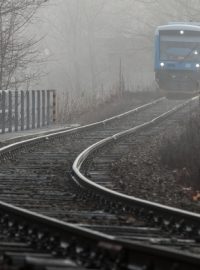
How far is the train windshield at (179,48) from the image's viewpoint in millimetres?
35531

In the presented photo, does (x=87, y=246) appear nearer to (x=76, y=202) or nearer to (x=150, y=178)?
(x=76, y=202)

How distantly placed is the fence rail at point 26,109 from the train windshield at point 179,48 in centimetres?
928

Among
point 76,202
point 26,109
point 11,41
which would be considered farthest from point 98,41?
point 76,202

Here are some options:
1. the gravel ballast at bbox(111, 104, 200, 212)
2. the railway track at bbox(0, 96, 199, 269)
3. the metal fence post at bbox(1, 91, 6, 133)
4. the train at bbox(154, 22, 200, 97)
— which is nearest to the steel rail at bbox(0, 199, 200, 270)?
the railway track at bbox(0, 96, 199, 269)

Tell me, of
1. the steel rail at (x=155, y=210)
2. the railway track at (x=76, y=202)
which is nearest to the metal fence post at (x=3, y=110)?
the railway track at (x=76, y=202)

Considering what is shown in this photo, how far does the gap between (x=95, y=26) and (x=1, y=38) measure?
150ft

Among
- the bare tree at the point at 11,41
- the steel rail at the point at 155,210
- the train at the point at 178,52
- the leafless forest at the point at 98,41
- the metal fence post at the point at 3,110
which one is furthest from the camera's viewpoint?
the leafless forest at the point at 98,41

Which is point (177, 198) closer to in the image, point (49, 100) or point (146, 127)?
point (146, 127)

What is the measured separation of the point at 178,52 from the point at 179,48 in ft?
0.68

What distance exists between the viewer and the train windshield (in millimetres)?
35531

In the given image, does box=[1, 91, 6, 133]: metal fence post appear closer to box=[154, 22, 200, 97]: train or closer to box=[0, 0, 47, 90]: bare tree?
box=[0, 0, 47, 90]: bare tree

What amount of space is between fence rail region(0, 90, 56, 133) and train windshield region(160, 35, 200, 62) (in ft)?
30.4

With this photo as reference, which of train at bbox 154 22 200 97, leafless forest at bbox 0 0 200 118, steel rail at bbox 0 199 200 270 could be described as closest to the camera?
steel rail at bbox 0 199 200 270

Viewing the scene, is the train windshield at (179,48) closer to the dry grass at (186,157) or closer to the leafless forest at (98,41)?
the dry grass at (186,157)
